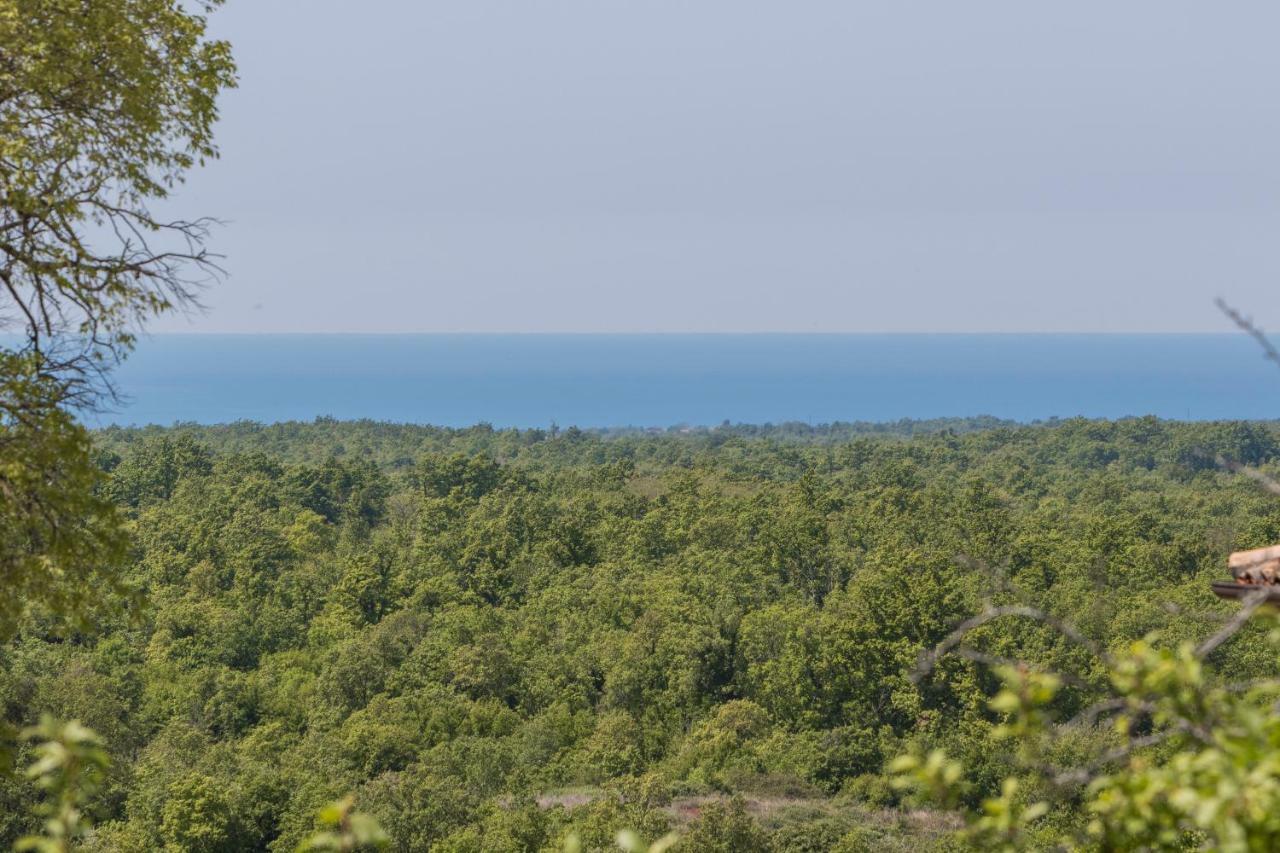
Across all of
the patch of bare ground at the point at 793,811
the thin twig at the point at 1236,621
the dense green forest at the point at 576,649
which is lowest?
the patch of bare ground at the point at 793,811

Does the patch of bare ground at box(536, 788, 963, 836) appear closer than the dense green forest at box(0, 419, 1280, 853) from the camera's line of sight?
No

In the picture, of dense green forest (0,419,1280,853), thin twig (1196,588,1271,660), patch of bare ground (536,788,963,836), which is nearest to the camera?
thin twig (1196,588,1271,660)

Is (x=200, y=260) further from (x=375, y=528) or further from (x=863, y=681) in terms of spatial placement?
(x=375, y=528)

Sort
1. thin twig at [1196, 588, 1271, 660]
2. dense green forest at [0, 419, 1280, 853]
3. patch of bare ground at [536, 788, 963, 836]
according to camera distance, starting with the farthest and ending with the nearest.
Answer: patch of bare ground at [536, 788, 963, 836] → dense green forest at [0, 419, 1280, 853] → thin twig at [1196, 588, 1271, 660]

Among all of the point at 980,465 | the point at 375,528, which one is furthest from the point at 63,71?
the point at 980,465

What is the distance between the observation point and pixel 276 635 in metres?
31.6

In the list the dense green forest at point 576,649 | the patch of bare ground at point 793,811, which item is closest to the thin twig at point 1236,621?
the dense green forest at point 576,649

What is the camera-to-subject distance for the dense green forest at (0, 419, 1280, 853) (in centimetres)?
1933

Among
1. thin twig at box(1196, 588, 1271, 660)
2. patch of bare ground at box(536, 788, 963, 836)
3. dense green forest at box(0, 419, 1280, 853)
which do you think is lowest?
patch of bare ground at box(536, 788, 963, 836)

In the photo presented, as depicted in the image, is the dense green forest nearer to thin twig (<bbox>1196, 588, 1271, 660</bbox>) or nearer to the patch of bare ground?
the patch of bare ground

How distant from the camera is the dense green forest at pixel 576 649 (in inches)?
761

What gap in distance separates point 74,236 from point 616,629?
25.3 meters

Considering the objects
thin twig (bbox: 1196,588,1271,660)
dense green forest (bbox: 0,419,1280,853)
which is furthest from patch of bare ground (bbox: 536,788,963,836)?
thin twig (bbox: 1196,588,1271,660)

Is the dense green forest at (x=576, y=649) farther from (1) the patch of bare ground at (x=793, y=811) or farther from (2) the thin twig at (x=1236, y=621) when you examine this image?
(2) the thin twig at (x=1236, y=621)
